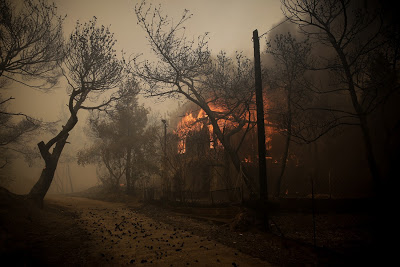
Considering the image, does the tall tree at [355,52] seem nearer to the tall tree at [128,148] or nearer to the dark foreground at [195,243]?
the dark foreground at [195,243]

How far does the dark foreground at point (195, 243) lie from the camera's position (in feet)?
16.8

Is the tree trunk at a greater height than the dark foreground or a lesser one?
greater

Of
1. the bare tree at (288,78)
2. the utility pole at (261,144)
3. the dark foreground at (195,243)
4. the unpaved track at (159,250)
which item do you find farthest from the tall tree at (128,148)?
the utility pole at (261,144)

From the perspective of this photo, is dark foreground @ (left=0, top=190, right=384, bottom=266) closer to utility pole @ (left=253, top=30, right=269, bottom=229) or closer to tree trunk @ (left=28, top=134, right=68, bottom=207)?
utility pole @ (left=253, top=30, right=269, bottom=229)

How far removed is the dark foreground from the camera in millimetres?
5129

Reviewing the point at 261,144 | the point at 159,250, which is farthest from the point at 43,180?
the point at 261,144

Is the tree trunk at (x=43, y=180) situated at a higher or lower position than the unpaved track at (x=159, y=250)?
higher

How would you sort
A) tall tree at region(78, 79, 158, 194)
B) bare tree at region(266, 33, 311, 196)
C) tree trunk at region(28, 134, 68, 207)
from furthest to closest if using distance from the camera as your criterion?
1. tall tree at region(78, 79, 158, 194)
2. bare tree at region(266, 33, 311, 196)
3. tree trunk at region(28, 134, 68, 207)

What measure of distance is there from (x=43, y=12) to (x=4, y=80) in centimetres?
1098

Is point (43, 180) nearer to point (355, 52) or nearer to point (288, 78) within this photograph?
point (288, 78)

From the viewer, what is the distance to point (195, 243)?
6.97 m

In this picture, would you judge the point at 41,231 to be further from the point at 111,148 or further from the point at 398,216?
the point at 111,148

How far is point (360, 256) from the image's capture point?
4.92 m

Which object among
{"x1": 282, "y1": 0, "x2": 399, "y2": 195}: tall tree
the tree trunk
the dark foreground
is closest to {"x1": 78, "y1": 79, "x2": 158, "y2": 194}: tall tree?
the tree trunk
